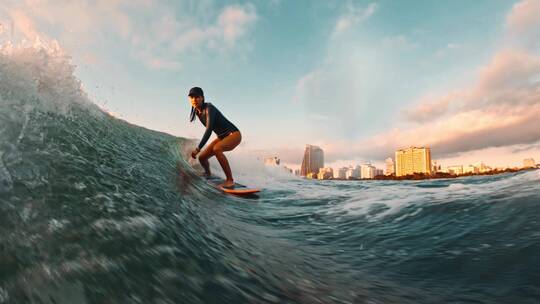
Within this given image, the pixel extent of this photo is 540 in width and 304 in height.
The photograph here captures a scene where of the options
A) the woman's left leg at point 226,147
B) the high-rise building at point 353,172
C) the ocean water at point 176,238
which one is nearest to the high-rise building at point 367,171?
the high-rise building at point 353,172

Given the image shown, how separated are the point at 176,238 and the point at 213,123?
534 cm

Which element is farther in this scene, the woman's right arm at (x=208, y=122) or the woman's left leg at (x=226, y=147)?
the woman's left leg at (x=226, y=147)

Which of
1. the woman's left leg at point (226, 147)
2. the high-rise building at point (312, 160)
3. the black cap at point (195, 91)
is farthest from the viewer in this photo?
the high-rise building at point (312, 160)

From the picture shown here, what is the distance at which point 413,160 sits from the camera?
7731 cm

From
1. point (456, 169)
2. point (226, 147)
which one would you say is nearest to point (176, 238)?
point (226, 147)

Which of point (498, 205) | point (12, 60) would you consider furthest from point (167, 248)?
point (498, 205)

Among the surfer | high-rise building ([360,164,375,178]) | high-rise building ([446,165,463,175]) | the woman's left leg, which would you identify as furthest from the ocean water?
high-rise building ([446,165,463,175])

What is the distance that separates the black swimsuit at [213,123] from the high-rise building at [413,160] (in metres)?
70.7

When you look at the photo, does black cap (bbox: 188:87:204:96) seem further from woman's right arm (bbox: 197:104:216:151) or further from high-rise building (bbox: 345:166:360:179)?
high-rise building (bbox: 345:166:360:179)

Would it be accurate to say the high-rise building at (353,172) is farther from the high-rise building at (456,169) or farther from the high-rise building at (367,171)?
the high-rise building at (456,169)

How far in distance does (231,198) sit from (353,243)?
3820mm

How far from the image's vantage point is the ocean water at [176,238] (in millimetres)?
2080

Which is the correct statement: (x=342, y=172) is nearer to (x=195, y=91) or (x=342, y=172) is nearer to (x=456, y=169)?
(x=456, y=169)

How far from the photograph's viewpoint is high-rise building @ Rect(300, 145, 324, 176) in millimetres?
74750
